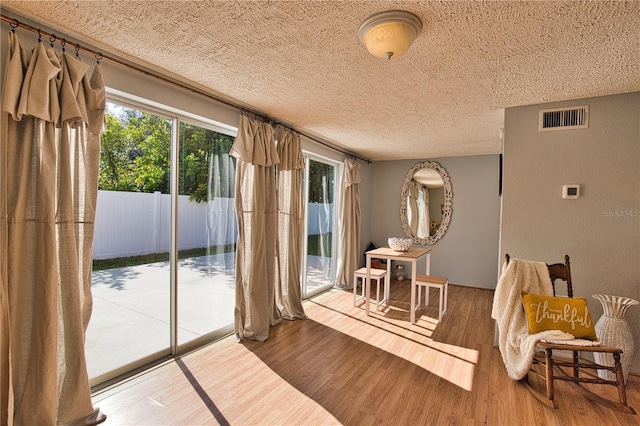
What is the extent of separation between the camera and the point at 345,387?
2289 millimetres

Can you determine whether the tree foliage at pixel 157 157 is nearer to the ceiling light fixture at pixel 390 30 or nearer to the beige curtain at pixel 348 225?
the ceiling light fixture at pixel 390 30

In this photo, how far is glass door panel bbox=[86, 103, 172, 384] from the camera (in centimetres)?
219

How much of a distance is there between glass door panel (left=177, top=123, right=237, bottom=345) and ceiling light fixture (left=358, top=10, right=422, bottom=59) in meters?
1.80

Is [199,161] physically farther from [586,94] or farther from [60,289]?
[586,94]

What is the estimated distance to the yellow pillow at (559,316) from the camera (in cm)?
223

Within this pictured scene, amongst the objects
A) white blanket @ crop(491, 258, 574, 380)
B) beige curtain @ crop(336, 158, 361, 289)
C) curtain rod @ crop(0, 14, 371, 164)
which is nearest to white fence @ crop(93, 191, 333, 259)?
curtain rod @ crop(0, 14, 371, 164)

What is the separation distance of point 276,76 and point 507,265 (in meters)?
2.34

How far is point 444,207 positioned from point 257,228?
3724mm

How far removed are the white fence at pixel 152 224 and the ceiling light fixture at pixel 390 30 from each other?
77.2 inches

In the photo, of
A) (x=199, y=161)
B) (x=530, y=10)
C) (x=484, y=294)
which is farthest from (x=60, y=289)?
(x=484, y=294)

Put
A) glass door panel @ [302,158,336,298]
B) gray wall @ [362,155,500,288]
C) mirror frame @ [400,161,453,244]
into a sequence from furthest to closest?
mirror frame @ [400,161,453,244], gray wall @ [362,155,500,288], glass door panel @ [302,158,336,298]

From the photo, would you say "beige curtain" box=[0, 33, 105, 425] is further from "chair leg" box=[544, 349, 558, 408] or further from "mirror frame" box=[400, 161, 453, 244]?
"mirror frame" box=[400, 161, 453, 244]

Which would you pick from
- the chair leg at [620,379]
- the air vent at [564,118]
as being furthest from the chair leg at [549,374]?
the air vent at [564,118]

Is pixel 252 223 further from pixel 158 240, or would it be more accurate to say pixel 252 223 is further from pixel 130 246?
pixel 130 246
